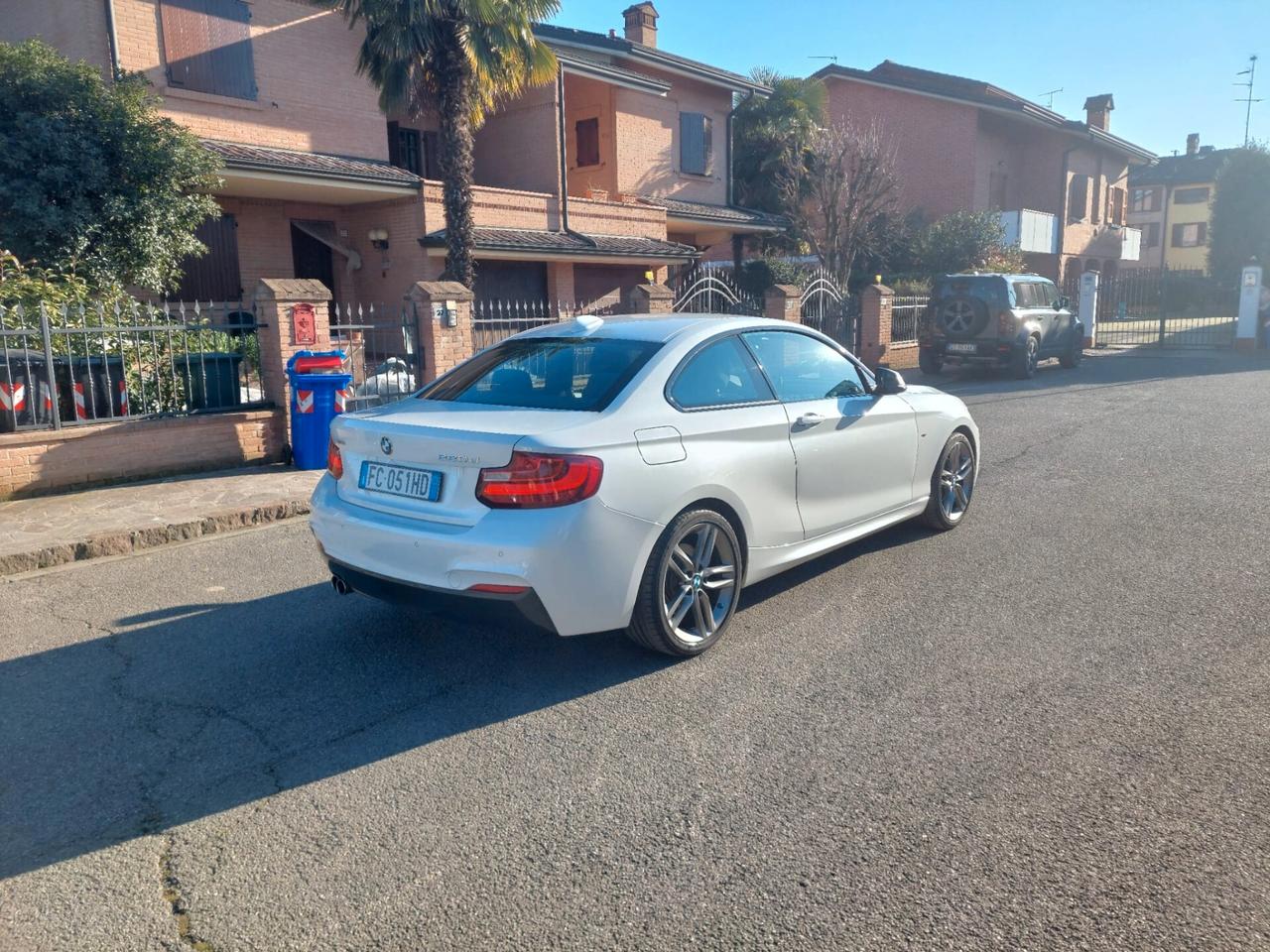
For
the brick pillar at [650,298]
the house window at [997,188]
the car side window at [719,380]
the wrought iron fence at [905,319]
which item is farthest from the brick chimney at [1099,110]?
the car side window at [719,380]

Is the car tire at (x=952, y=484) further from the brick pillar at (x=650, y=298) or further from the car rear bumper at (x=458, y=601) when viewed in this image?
the brick pillar at (x=650, y=298)

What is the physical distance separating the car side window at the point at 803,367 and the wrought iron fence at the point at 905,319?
1496 centimetres

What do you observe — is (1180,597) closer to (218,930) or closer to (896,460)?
(896,460)

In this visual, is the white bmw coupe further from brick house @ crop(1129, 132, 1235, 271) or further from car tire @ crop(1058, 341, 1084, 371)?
brick house @ crop(1129, 132, 1235, 271)

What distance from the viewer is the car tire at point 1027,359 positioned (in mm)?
17031

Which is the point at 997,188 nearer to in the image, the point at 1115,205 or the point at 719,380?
the point at 1115,205

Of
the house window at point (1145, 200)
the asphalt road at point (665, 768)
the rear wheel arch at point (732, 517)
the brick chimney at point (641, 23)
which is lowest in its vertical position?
the asphalt road at point (665, 768)

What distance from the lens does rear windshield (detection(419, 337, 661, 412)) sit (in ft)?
14.6

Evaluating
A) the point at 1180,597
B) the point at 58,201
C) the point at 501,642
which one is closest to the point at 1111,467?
the point at 1180,597

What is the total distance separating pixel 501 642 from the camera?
4738 mm

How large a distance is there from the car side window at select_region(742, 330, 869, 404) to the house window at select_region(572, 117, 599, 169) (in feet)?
64.8

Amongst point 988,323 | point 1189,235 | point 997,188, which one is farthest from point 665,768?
point 1189,235

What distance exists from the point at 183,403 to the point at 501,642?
6.00 m

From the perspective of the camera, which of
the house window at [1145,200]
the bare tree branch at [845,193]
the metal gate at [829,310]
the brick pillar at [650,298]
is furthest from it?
the house window at [1145,200]
